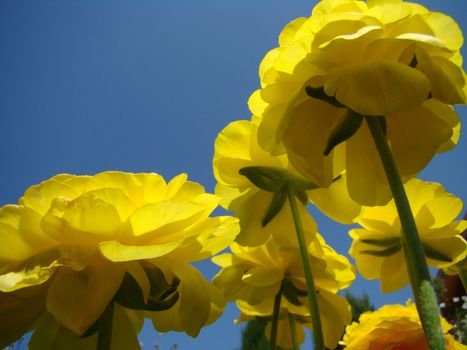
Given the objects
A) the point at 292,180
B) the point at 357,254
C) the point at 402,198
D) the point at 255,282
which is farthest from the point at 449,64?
the point at 255,282

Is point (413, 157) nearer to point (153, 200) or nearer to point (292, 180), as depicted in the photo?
point (292, 180)

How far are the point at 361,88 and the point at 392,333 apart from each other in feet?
2.16

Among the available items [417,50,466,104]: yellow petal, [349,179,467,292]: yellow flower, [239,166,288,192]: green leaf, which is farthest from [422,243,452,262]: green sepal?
[417,50,466,104]: yellow petal

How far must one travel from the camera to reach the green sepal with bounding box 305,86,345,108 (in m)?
0.70

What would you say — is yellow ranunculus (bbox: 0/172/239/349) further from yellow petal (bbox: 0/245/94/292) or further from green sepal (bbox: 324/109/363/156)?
green sepal (bbox: 324/109/363/156)

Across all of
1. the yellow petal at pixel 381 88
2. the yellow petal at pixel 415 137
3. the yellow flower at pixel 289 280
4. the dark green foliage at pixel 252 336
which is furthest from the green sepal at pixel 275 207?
the dark green foliage at pixel 252 336

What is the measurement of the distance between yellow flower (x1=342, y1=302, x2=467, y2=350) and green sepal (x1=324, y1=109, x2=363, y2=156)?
55 cm

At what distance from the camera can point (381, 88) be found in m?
0.62

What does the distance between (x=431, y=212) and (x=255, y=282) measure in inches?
18.6

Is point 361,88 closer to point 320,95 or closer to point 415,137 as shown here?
point 320,95

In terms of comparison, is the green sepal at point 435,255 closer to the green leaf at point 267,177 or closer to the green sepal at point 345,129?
the green leaf at point 267,177

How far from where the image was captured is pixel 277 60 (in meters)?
0.72

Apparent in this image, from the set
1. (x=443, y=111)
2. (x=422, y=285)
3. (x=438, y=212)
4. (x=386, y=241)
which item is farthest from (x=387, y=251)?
(x=422, y=285)

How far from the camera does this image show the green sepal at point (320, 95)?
0.70 m
